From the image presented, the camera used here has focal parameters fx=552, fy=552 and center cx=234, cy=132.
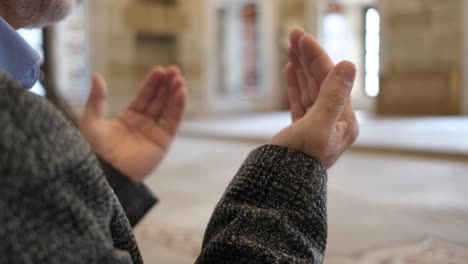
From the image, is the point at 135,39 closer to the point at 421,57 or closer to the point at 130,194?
the point at 421,57

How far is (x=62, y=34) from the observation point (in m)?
8.36

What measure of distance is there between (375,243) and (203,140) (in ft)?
11.7

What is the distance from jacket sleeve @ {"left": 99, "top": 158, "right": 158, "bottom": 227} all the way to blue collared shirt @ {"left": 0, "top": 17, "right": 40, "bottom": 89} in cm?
47

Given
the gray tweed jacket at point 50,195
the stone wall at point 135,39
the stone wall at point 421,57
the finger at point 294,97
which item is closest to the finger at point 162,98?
the finger at point 294,97

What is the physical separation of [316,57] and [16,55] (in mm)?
464

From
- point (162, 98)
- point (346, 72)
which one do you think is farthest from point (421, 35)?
point (346, 72)

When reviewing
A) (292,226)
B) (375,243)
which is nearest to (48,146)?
(292,226)

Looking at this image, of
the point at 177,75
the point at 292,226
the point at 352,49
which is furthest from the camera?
the point at 352,49

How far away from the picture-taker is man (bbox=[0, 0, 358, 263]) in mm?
403

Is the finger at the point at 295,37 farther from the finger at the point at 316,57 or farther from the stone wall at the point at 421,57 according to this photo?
the stone wall at the point at 421,57

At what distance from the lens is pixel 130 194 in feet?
3.64

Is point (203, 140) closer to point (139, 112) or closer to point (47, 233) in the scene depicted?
point (139, 112)

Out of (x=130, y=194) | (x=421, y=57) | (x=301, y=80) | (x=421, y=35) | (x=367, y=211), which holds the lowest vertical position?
(x=421, y=57)

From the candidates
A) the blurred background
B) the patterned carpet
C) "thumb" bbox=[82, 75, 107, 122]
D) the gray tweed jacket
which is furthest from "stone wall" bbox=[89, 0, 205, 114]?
the gray tweed jacket
